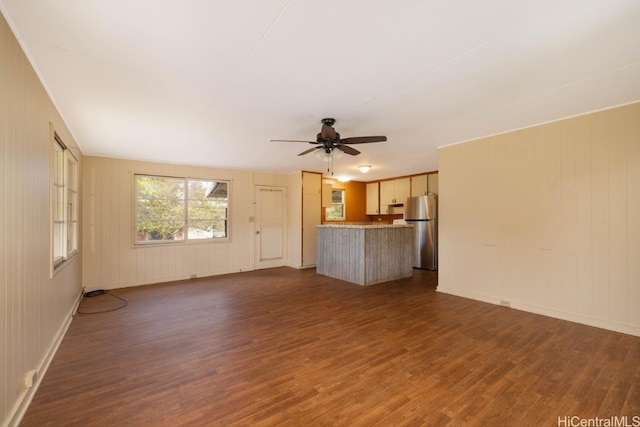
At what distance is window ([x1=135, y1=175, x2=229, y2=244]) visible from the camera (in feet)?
18.1

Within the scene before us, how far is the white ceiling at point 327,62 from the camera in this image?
162 cm

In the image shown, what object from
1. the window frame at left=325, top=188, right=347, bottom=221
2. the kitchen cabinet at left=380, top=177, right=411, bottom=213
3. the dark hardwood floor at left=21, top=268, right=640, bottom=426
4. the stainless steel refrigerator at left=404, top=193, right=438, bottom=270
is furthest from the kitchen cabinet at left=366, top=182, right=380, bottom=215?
the dark hardwood floor at left=21, top=268, right=640, bottom=426

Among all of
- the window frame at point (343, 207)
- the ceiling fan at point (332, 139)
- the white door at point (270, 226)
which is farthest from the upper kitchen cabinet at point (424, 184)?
the ceiling fan at point (332, 139)

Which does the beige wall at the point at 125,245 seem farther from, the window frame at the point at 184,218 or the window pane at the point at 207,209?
the window pane at the point at 207,209

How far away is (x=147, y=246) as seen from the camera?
5.50 metres

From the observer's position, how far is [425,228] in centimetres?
700

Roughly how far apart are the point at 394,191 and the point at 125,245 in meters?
6.70

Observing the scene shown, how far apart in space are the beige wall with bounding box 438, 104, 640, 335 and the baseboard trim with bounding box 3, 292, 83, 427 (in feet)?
16.3

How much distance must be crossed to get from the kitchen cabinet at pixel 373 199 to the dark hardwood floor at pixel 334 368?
191 inches

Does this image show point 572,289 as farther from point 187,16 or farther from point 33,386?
point 33,386

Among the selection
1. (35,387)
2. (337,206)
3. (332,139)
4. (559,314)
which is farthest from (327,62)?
(337,206)

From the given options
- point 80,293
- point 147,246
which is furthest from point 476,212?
point 80,293

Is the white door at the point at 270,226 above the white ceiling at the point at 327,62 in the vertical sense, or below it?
below

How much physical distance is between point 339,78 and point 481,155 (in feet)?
9.62
